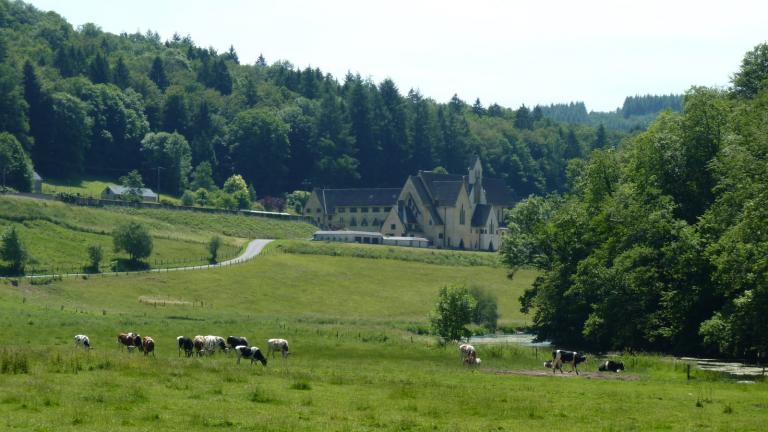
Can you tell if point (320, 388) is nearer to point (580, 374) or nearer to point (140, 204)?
point (580, 374)

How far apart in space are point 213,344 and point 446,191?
128650mm

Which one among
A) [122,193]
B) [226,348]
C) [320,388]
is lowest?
[226,348]

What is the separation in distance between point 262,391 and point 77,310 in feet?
155

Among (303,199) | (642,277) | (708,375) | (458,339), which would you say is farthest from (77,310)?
(303,199)

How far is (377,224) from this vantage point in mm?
184250

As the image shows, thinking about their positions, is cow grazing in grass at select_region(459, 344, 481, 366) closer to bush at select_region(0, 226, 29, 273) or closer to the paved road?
the paved road

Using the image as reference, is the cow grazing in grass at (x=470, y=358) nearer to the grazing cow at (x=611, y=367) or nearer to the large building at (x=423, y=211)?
the grazing cow at (x=611, y=367)

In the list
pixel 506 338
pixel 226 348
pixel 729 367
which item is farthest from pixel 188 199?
pixel 729 367

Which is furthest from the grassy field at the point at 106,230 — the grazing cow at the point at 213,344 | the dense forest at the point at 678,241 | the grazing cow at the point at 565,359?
the grazing cow at the point at 565,359

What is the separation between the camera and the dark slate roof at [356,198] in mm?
185625

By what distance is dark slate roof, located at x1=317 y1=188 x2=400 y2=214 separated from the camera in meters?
186

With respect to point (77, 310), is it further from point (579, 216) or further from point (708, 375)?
point (708, 375)

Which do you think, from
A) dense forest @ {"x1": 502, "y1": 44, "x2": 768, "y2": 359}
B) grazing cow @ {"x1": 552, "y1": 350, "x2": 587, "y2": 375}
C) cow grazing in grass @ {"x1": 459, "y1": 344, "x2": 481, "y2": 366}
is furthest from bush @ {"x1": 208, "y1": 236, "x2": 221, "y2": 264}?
grazing cow @ {"x1": 552, "y1": 350, "x2": 587, "y2": 375}

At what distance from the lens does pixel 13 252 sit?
97875mm
